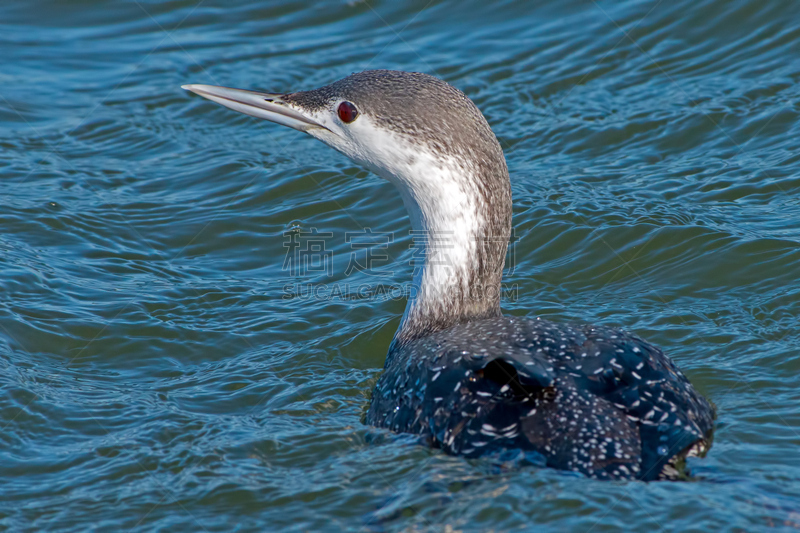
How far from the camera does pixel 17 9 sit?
10.8 m

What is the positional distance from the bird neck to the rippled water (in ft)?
2.32

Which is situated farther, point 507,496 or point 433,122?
point 433,122

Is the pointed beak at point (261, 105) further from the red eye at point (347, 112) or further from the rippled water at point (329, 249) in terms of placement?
the rippled water at point (329, 249)

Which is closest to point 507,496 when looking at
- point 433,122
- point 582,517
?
point 582,517

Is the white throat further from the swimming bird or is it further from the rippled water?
the rippled water

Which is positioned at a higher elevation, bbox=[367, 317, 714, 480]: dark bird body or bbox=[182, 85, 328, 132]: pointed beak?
bbox=[182, 85, 328, 132]: pointed beak

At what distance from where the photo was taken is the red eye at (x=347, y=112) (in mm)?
5105

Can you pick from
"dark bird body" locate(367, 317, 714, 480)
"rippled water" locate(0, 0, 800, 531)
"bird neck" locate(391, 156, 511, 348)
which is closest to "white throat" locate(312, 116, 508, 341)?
"bird neck" locate(391, 156, 511, 348)

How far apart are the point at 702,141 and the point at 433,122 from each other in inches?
155

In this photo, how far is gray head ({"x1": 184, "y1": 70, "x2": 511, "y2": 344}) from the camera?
196 inches

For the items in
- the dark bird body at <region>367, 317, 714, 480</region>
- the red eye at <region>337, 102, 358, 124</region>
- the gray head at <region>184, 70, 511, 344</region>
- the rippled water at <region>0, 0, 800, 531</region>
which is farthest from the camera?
the red eye at <region>337, 102, 358, 124</region>

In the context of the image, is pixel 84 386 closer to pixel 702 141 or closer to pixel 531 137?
pixel 531 137

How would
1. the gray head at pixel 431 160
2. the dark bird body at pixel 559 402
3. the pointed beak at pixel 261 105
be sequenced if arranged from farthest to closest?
the pointed beak at pixel 261 105, the gray head at pixel 431 160, the dark bird body at pixel 559 402

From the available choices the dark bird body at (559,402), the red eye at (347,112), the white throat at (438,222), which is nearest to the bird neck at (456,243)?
the white throat at (438,222)
